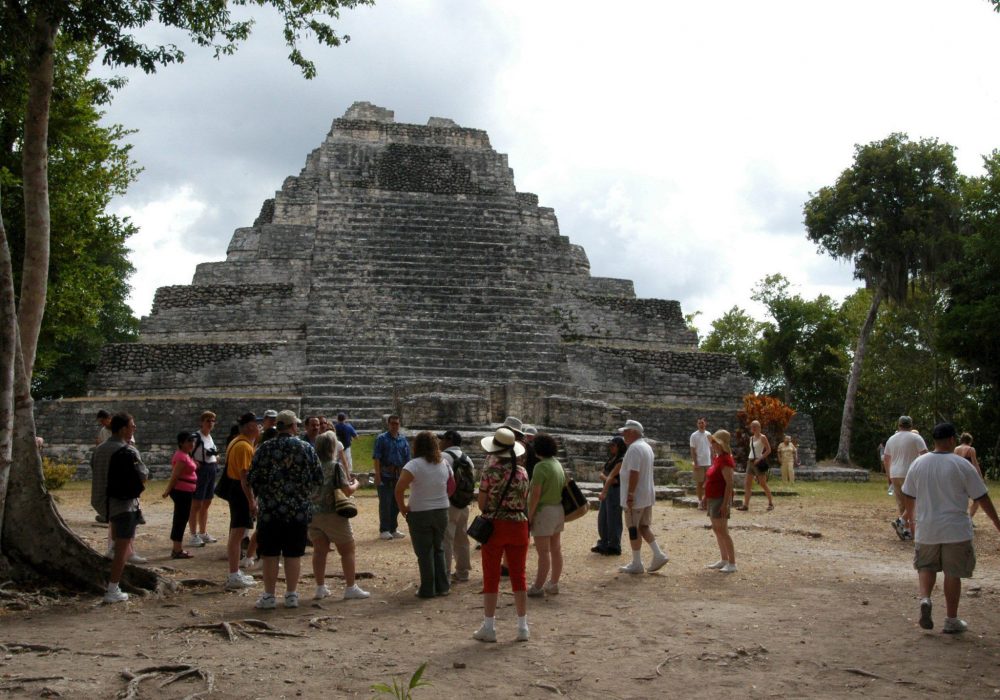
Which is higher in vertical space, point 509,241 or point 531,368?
point 509,241

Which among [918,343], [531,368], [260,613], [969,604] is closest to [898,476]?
[969,604]

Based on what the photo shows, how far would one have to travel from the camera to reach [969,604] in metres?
6.55

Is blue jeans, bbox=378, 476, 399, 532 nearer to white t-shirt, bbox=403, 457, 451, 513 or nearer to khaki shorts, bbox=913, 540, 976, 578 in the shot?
white t-shirt, bbox=403, 457, 451, 513

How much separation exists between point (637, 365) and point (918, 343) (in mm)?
15354

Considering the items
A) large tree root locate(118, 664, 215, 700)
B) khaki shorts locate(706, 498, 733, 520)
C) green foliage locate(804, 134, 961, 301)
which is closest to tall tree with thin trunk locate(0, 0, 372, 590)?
large tree root locate(118, 664, 215, 700)

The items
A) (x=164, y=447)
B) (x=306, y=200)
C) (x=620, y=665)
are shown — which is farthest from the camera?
(x=306, y=200)

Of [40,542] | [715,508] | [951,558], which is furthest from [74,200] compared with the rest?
[951,558]

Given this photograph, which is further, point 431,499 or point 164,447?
point 164,447

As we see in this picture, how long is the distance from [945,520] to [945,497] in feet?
0.51

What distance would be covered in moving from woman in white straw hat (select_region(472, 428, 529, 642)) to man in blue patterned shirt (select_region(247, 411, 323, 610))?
1.36 meters

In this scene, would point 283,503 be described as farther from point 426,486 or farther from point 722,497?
point 722,497

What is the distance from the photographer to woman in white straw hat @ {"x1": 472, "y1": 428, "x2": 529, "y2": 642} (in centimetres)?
561

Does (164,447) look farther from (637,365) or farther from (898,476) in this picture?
(898,476)

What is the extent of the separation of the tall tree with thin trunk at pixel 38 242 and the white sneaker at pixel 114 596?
0.73ft
